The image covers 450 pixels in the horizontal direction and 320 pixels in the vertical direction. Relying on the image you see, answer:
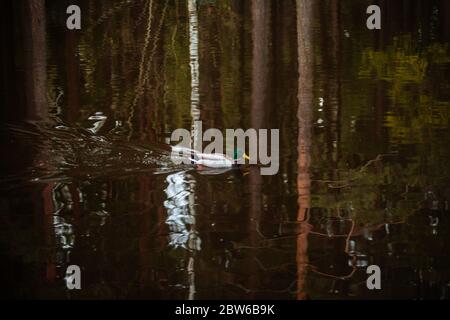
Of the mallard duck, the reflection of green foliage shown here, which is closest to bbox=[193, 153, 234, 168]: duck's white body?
the mallard duck

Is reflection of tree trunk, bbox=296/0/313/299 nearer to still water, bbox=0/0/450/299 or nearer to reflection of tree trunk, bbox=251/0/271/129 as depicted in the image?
still water, bbox=0/0/450/299

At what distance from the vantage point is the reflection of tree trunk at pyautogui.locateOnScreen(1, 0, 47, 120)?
11774 mm

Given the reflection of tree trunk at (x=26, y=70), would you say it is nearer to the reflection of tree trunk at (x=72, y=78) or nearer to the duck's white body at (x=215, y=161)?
the reflection of tree trunk at (x=72, y=78)

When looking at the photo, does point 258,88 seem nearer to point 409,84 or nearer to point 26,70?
point 409,84

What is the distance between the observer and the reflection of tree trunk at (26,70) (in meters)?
11.8

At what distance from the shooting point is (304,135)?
971cm

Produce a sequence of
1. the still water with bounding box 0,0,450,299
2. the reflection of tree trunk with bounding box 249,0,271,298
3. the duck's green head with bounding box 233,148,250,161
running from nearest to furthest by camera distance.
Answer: the still water with bounding box 0,0,450,299 < the reflection of tree trunk with bounding box 249,0,271,298 < the duck's green head with bounding box 233,148,250,161

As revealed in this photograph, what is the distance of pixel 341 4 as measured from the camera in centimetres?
2847

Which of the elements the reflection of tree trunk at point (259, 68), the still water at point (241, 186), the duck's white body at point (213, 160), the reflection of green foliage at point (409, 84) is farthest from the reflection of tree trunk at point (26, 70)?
the reflection of green foliage at point (409, 84)

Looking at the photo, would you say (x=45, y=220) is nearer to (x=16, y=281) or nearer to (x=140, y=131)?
(x=16, y=281)

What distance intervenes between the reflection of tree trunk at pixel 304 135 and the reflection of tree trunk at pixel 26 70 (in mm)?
3997

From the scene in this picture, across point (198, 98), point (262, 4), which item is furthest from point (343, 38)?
point (198, 98)

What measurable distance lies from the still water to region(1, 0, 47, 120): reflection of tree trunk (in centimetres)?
35
